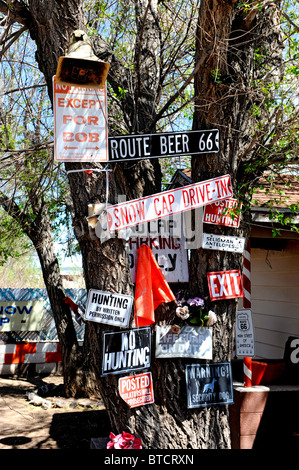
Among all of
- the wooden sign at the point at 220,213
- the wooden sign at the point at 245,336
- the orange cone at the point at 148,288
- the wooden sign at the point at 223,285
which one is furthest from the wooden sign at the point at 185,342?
the wooden sign at the point at 245,336

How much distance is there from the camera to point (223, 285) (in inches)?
187

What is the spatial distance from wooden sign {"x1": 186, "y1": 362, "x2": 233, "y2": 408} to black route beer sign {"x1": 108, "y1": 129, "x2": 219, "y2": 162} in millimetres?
1954

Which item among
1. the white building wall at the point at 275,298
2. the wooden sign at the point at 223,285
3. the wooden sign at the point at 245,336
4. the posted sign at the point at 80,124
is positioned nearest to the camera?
the posted sign at the point at 80,124

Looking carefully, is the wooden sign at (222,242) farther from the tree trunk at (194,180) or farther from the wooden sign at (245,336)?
the wooden sign at (245,336)

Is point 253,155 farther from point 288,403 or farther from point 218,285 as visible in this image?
point 288,403

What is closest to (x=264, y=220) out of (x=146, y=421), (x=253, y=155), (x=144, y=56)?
(x=253, y=155)

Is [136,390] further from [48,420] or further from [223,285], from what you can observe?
[48,420]

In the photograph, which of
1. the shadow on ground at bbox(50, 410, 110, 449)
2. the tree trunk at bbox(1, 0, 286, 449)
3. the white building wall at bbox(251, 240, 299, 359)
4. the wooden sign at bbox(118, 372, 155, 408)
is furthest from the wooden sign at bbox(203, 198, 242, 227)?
the shadow on ground at bbox(50, 410, 110, 449)

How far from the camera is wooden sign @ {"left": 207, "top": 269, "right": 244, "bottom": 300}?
4.72 meters

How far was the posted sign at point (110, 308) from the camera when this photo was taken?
4371mm

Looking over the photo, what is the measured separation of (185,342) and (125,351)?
23.1 inches

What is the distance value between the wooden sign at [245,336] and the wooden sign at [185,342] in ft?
8.20

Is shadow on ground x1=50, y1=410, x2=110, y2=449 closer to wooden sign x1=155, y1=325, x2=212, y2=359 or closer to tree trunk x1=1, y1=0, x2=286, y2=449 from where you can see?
tree trunk x1=1, y1=0, x2=286, y2=449

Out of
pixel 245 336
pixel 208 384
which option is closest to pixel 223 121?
pixel 208 384
